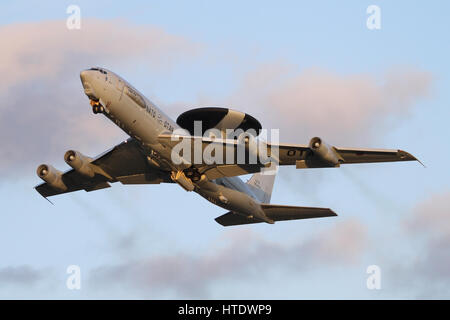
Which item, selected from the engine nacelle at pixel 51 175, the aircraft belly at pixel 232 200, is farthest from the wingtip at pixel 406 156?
the engine nacelle at pixel 51 175

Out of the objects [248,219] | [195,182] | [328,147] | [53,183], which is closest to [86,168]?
[53,183]

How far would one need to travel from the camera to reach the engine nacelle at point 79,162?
7494 centimetres

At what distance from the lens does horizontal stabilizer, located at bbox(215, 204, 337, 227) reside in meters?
76.1

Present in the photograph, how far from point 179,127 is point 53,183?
45.9 ft

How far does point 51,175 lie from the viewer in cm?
7719

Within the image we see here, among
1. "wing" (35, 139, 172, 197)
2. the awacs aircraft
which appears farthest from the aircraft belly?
"wing" (35, 139, 172, 197)

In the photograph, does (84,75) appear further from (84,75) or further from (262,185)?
(262,185)

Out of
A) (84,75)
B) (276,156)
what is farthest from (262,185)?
(84,75)

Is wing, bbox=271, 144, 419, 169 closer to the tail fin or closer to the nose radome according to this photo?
the tail fin

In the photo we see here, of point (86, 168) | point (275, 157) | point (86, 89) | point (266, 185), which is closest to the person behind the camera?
point (86, 89)

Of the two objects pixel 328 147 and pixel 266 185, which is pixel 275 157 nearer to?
pixel 328 147

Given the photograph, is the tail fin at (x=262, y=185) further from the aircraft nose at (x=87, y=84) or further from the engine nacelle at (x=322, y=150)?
the aircraft nose at (x=87, y=84)

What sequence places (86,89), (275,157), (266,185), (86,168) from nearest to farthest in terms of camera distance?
(86,89) < (275,157) < (86,168) < (266,185)

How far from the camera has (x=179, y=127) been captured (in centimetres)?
7094
